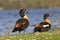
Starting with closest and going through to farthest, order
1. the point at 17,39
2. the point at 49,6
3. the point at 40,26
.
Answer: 1. the point at 17,39
2. the point at 40,26
3. the point at 49,6

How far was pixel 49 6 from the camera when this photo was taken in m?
49.0

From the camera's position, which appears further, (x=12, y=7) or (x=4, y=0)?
(x=4, y=0)

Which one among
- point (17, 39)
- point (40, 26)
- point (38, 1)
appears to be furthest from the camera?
point (38, 1)

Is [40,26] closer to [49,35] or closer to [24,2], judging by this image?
[49,35]

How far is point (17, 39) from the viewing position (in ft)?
37.8

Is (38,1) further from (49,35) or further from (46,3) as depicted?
(49,35)

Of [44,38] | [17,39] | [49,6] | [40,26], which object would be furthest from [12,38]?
[49,6]

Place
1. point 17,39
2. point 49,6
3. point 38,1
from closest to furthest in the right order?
point 17,39 → point 49,6 → point 38,1

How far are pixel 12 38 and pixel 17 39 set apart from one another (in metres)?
0.32

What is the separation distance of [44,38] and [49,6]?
37575 mm

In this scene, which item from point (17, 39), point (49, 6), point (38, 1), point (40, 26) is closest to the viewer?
point (17, 39)

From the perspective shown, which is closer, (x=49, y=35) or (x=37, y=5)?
(x=49, y=35)

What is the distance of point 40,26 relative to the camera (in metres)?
14.1

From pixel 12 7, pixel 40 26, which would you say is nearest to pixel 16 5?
pixel 12 7
